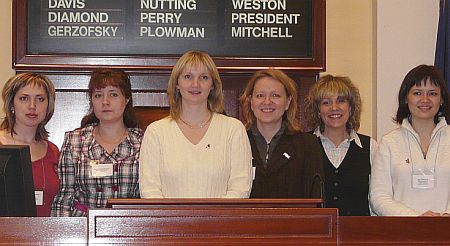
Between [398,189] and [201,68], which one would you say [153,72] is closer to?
[201,68]

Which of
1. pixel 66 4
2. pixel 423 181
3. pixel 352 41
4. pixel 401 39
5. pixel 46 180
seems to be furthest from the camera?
pixel 352 41

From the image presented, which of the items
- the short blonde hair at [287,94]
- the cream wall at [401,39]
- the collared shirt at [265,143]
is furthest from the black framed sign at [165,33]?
the collared shirt at [265,143]

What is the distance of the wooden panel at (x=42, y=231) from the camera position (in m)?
2.34

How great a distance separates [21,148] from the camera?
8.02ft

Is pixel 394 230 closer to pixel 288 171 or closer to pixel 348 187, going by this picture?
pixel 288 171

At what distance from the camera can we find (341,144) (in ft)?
12.7

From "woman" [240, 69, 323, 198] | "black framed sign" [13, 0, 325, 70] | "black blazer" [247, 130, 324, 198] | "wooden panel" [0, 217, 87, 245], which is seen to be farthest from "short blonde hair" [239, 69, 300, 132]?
"wooden panel" [0, 217, 87, 245]

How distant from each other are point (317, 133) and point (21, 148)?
74.0 inches

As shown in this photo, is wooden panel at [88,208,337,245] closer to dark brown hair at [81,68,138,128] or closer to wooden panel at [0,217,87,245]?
wooden panel at [0,217,87,245]

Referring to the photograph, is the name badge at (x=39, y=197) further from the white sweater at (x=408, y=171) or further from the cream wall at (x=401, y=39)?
the cream wall at (x=401, y=39)

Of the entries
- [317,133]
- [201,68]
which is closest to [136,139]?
[201,68]

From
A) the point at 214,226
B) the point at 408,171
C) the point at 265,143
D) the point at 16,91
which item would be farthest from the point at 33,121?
the point at 408,171

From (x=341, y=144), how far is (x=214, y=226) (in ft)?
5.40

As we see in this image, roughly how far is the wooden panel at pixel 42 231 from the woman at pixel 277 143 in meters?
1.29
